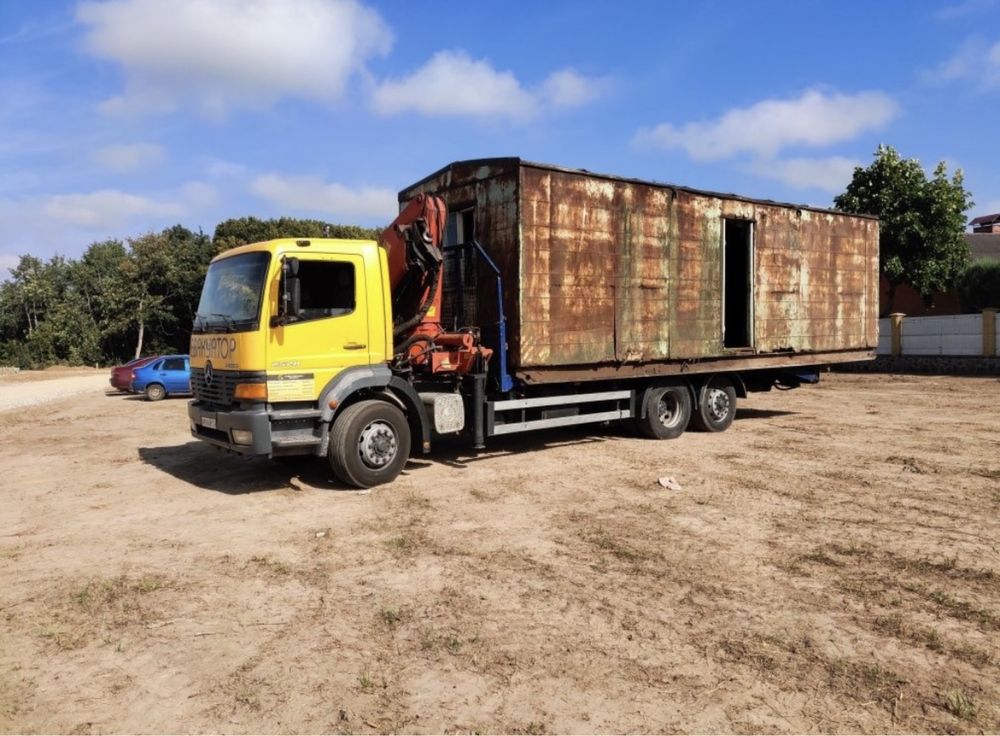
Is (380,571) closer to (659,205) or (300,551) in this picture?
(300,551)

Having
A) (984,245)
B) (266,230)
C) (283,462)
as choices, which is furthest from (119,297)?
(984,245)

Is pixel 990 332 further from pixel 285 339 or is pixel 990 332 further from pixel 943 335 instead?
pixel 285 339

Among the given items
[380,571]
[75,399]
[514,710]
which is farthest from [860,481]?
[75,399]

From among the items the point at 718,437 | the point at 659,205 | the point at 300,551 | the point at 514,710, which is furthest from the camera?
the point at 718,437

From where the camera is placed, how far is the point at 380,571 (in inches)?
210

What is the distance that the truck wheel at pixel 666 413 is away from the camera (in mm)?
10930

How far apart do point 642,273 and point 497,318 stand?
8.09ft

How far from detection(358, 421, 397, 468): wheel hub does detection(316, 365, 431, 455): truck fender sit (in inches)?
15.5

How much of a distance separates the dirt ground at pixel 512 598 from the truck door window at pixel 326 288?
6.78 feet

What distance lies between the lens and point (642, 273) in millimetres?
10039

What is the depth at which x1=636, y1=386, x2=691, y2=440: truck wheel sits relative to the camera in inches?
430

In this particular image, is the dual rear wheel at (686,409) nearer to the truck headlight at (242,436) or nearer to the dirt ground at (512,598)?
the dirt ground at (512,598)

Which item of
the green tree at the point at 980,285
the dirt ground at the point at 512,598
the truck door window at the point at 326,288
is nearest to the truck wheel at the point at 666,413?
the dirt ground at the point at 512,598

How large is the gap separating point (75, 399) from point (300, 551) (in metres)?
20.2
